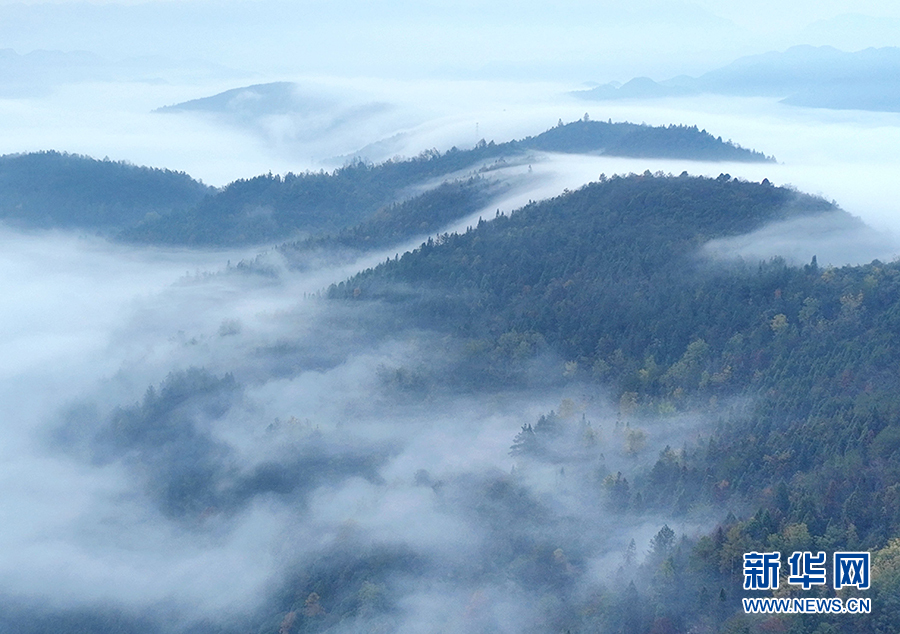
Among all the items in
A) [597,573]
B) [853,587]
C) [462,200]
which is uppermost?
[462,200]

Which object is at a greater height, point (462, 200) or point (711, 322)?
point (462, 200)

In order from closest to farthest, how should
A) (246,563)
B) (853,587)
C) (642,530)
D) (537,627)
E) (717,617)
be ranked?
(853,587), (717,617), (537,627), (642,530), (246,563)

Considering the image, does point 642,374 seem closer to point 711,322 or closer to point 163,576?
point 711,322

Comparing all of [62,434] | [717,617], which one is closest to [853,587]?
[717,617]

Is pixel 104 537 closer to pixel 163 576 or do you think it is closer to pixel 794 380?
pixel 163 576

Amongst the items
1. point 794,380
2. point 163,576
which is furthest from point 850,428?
point 163,576

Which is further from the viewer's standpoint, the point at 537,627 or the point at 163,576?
the point at 163,576

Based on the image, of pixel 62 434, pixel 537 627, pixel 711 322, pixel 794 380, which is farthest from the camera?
pixel 62 434
